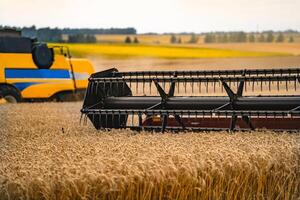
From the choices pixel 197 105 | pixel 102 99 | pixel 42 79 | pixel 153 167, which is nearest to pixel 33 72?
pixel 42 79

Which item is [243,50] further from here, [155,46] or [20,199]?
[20,199]

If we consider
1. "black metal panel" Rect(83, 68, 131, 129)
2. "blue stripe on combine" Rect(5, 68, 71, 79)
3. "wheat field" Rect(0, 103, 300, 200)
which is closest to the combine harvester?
"black metal panel" Rect(83, 68, 131, 129)

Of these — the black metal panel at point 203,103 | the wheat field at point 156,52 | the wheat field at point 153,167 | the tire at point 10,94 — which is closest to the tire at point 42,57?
the tire at point 10,94

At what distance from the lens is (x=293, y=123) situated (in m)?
8.04

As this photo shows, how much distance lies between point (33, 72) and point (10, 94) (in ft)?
2.19

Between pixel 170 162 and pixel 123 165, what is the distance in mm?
366

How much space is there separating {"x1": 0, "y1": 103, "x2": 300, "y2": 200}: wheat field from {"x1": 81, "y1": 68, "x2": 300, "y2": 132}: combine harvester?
840 millimetres

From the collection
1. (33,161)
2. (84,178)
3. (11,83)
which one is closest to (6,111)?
(11,83)

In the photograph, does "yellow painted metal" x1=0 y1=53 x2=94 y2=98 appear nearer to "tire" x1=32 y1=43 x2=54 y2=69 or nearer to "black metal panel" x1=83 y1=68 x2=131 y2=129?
"tire" x1=32 y1=43 x2=54 y2=69

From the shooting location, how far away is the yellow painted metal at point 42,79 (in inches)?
544

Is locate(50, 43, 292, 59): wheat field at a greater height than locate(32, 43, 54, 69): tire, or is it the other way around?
locate(32, 43, 54, 69): tire

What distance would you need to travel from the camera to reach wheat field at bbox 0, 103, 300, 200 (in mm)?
4680

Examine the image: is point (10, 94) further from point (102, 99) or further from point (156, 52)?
point (156, 52)

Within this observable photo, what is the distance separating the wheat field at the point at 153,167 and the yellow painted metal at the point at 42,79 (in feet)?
22.4
